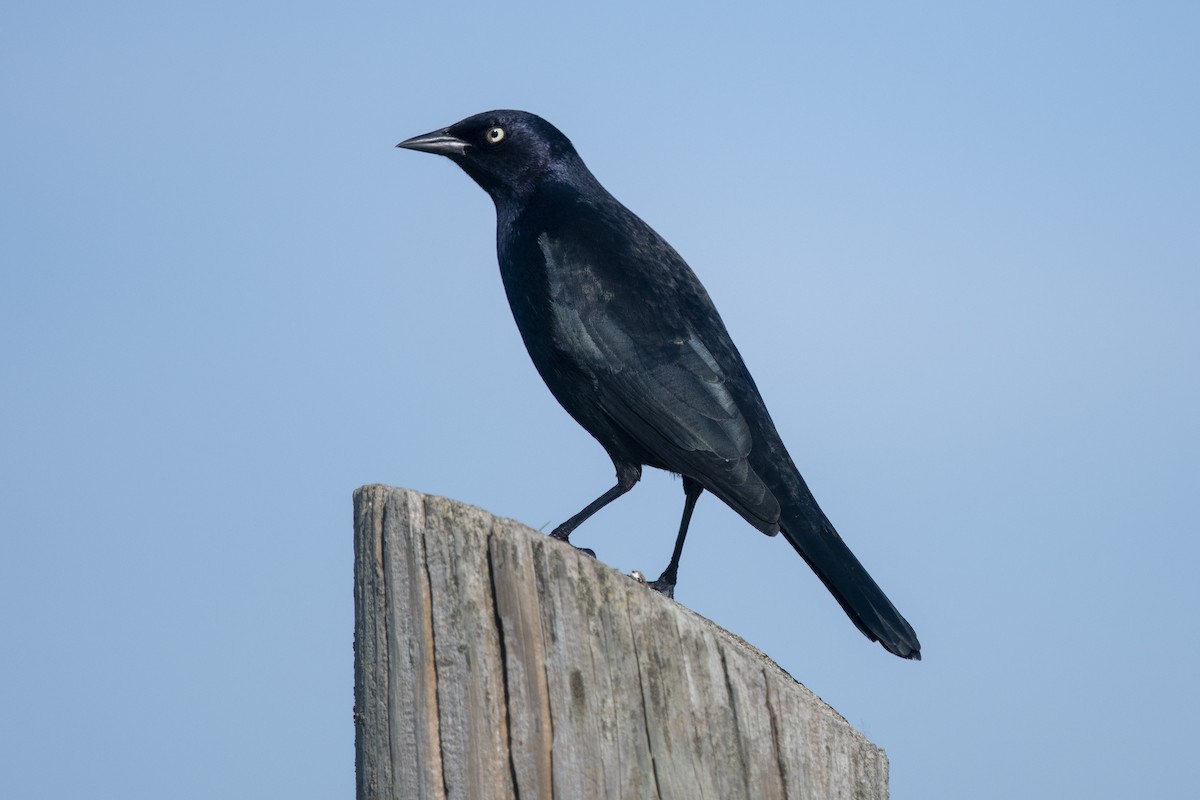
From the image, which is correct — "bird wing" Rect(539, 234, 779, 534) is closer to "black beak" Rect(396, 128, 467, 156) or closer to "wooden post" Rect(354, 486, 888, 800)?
"black beak" Rect(396, 128, 467, 156)

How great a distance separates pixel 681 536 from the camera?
550 centimetres

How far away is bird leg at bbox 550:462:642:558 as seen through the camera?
5.12 metres

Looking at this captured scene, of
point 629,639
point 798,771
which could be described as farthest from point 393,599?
point 798,771

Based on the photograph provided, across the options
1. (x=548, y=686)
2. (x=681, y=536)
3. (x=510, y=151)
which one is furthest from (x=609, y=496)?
(x=548, y=686)

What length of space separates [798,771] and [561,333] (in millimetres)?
2763

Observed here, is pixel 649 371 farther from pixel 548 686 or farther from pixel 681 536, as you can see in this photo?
pixel 548 686

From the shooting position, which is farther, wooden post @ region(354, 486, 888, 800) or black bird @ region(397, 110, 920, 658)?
black bird @ region(397, 110, 920, 658)

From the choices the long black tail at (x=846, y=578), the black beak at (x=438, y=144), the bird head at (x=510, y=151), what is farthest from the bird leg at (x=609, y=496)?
the black beak at (x=438, y=144)

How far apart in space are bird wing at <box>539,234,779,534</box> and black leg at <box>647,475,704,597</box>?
421mm

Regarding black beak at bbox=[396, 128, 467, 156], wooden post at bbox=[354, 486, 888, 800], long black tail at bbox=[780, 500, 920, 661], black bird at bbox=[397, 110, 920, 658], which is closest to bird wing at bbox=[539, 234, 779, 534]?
black bird at bbox=[397, 110, 920, 658]

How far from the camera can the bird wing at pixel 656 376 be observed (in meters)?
4.90

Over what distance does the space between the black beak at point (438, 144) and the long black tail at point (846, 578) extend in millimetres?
2571

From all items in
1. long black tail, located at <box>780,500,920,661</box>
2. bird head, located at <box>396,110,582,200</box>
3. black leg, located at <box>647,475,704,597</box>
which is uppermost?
bird head, located at <box>396,110,582,200</box>

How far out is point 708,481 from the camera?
4895mm
